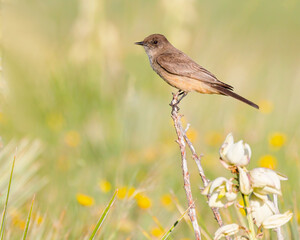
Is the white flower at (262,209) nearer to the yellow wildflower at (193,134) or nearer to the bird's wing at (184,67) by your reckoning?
the bird's wing at (184,67)

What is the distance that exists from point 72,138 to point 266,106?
212 centimetres

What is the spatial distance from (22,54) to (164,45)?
7.39 ft

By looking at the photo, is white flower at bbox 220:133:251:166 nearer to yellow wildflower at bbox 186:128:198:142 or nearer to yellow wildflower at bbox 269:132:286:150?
yellow wildflower at bbox 269:132:286:150

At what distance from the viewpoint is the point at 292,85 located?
6539mm

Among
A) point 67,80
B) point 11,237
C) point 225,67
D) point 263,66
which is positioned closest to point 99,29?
A: point 67,80

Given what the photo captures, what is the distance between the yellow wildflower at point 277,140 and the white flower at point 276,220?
3504 mm

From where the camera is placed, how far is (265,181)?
1395 millimetres

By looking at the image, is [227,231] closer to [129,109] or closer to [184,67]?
[184,67]

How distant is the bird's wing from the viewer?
4266 millimetres

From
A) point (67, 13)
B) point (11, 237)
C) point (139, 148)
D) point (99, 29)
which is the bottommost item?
point (11, 237)

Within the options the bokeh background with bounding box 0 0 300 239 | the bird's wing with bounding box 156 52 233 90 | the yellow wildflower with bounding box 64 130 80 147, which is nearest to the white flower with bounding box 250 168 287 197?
the bokeh background with bounding box 0 0 300 239

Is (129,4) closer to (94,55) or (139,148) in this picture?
(94,55)

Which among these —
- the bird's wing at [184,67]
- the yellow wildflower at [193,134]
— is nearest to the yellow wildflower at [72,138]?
the yellow wildflower at [193,134]

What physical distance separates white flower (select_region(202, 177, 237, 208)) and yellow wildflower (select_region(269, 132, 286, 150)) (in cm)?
354
